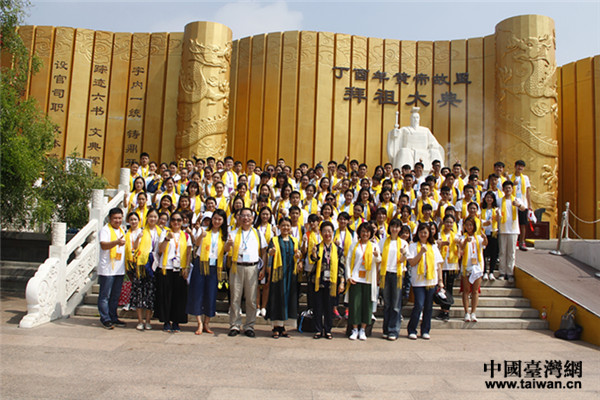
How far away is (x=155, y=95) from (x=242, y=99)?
2.34 metres

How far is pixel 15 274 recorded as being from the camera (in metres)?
8.62

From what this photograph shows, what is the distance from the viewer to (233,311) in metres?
5.21

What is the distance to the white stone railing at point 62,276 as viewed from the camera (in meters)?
5.31

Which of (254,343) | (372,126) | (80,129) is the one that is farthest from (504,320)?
(80,129)

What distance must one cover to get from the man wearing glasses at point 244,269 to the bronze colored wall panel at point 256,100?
7.88m

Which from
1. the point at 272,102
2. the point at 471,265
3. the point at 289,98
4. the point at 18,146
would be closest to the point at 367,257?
the point at 471,265

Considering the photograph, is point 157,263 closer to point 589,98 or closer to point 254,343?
point 254,343

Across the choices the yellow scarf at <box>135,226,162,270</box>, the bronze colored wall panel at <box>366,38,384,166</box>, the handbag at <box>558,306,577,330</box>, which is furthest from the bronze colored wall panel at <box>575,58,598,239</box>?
the yellow scarf at <box>135,226,162,270</box>

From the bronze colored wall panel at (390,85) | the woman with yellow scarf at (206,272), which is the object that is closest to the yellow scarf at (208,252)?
the woman with yellow scarf at (206,272)

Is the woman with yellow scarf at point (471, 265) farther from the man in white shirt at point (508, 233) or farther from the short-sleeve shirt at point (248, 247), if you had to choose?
the short-sleeve shirt at point (248, 247)

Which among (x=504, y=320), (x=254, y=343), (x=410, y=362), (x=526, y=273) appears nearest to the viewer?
(x=410, y=362)

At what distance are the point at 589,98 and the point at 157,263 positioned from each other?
11965 millimetres

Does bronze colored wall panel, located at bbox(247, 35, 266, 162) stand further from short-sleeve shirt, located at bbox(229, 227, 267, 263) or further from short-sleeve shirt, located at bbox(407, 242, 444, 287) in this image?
short-sleeve shirt, located at bbox(407, 242, 444, 287)

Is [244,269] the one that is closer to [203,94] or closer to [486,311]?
[486,311]
